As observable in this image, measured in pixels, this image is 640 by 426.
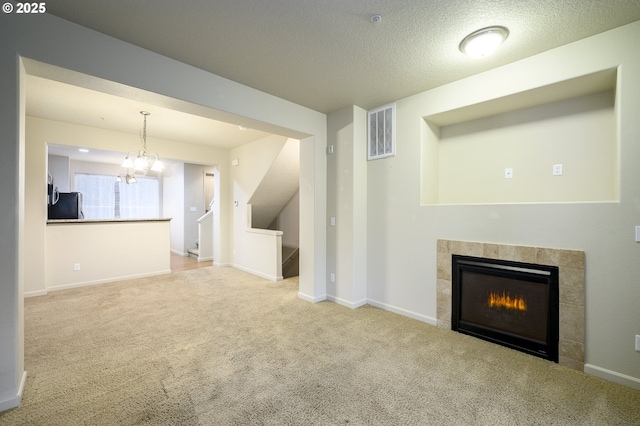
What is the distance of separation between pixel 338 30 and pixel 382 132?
167cm

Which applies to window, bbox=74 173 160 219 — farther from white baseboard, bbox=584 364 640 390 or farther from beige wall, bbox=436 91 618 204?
white baseboard, bbox=584 364 640 390

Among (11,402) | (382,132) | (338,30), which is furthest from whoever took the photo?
Result: (382,132)

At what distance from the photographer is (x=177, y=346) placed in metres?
2.65

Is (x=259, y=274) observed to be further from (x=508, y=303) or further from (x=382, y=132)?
(x=508, y=303)

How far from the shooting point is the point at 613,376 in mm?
2137

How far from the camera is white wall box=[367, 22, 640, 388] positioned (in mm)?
2082

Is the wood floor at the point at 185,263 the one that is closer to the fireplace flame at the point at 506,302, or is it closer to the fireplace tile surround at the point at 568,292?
the fireplace flame at the point at 506,302

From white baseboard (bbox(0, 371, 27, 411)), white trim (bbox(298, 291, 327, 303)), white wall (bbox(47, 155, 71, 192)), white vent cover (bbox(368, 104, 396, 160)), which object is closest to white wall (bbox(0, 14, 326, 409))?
white baseboard (bbox(0, 371, 27, 411))

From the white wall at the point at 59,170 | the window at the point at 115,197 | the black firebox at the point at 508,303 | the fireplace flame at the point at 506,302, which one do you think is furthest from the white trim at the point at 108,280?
the fireplace flame at the point at 506,302

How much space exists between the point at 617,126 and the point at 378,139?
2164mm

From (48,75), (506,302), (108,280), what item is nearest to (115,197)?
(108,280)

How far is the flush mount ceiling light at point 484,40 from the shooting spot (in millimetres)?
2088

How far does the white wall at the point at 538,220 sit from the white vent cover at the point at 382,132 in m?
0.08

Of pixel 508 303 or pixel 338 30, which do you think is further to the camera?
pixel 508 303
